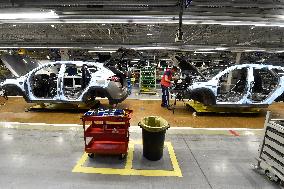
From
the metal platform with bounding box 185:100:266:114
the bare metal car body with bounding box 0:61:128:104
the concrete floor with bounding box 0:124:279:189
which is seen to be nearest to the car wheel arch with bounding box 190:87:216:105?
the metal platform with bounding box 185:100:266:114

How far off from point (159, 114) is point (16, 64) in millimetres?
7045

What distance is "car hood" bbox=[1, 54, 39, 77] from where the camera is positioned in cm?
980

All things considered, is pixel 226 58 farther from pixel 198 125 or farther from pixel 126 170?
pixel 126 170

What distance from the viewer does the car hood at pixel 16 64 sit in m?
9.80

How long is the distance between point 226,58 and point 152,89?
44.4 feet

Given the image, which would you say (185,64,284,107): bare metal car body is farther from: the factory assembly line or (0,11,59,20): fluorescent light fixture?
(0,11,59,20): fluorescent light fixture

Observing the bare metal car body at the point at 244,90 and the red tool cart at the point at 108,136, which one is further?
the bare metal car body at the point at 244,90

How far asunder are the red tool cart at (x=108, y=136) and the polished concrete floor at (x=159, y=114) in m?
2.19

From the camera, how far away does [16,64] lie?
1017 cm

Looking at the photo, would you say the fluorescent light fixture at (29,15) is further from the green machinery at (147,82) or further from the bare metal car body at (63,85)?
the green machinery at (147,82)

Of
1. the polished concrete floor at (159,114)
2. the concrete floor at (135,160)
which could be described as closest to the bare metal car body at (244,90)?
the polished concrete floor at (159,114)

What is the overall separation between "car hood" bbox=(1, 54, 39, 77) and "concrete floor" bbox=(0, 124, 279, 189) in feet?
16.5

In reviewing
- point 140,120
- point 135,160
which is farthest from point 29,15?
point 135,160

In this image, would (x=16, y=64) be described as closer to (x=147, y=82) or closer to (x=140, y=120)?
(x=147, y=82)
